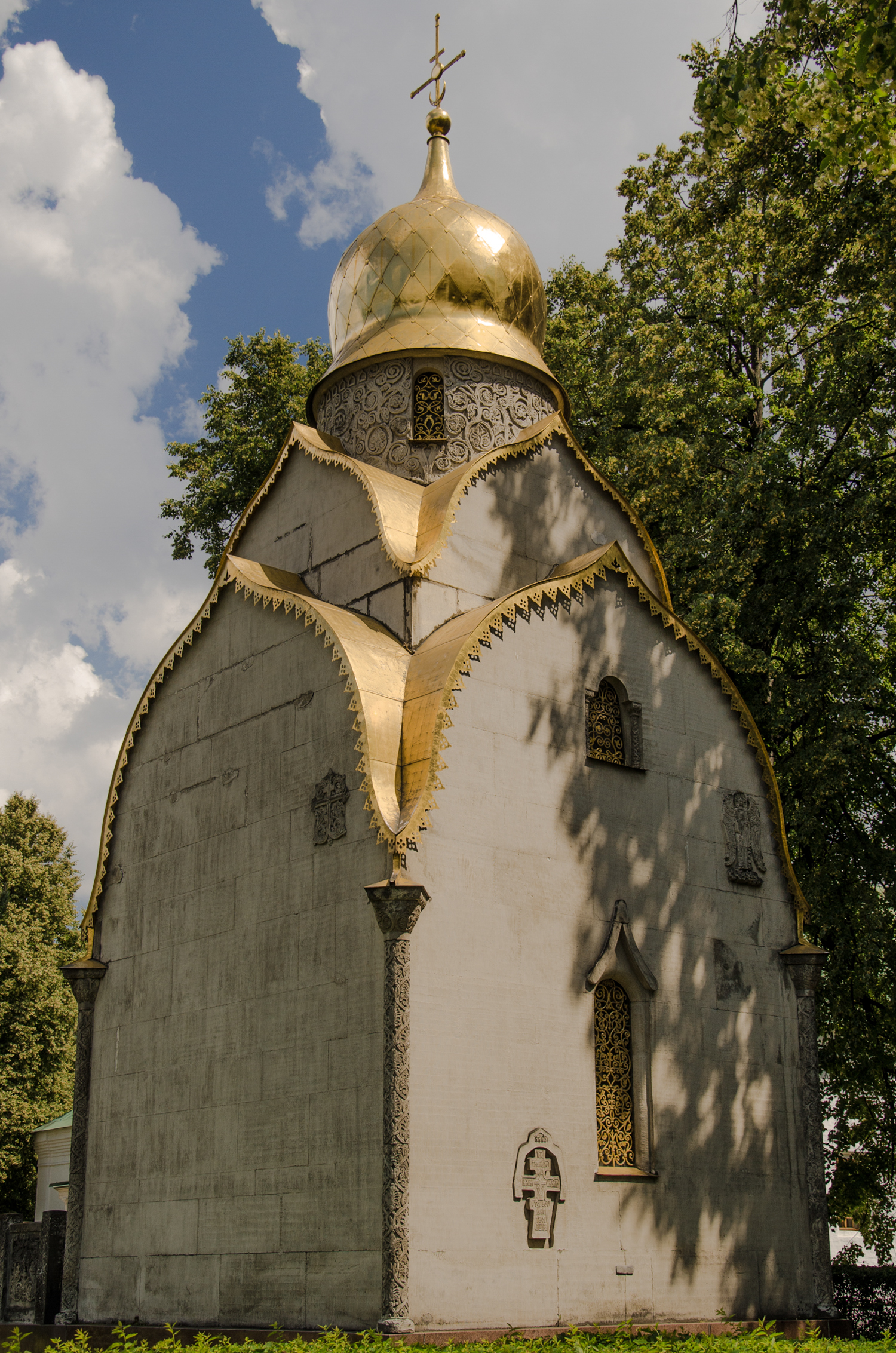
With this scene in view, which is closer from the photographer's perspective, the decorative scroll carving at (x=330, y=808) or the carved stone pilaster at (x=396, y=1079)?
the carved stone pilaster at (x=396, y=1079)

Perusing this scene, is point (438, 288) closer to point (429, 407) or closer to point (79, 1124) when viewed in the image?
point (429, 407)

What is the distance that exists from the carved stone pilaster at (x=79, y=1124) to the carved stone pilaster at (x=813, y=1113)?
705 centimetres

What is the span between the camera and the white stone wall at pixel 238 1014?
33.1 ft

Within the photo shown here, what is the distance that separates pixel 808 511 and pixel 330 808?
346 inches

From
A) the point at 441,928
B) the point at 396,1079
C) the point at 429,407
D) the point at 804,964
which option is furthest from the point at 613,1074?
the point at 429,407

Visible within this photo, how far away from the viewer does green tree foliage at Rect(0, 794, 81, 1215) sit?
2766cm

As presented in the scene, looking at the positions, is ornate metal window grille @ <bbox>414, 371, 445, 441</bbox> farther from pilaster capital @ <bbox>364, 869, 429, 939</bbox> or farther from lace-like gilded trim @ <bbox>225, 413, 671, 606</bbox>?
pilaster capital @ <bbox>364, 869, 429, 939</bbox>

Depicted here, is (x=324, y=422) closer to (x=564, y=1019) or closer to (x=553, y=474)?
(x=553, y=474)

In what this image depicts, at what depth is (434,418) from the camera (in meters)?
14.5

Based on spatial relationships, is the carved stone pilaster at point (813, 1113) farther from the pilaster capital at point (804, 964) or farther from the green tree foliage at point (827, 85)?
the green tree foliage at point (827, 85)

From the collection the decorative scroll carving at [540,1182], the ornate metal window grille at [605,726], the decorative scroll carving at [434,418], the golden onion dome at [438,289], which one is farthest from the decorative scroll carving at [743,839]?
the golden onion dome at [438,289]

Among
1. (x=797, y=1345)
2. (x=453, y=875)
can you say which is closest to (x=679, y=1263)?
(x=797, y=1345)

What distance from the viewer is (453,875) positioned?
1035cm

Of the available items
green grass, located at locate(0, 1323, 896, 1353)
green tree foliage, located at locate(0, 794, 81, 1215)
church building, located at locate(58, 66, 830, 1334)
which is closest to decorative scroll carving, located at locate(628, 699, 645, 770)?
church building, located at locate(58, 66, 830, 1334)
